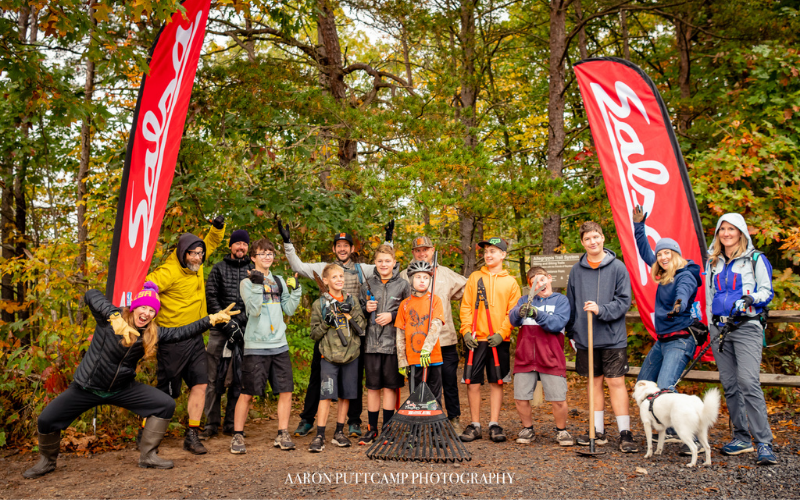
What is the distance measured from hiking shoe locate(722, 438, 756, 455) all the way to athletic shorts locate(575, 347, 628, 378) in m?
0.91

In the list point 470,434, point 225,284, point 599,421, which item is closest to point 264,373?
point 225,284

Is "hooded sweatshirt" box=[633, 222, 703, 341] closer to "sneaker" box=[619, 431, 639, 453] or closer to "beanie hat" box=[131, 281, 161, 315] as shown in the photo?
"sneaker" box=[619, 431, 639, 453]

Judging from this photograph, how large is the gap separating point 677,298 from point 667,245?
471 millimetres

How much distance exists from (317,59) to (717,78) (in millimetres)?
6990

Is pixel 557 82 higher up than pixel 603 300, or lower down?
higher up

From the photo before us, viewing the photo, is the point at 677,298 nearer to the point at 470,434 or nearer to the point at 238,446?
the point at 470,434

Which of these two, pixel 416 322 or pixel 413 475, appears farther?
pixel 416 322

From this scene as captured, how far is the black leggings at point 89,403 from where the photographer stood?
3.99 metres

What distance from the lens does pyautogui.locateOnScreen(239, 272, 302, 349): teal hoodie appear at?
4.73 metres

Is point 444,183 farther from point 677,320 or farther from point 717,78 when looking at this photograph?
point 717,78

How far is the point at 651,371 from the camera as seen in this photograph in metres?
4.65

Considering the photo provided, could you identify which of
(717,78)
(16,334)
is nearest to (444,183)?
(16,334)

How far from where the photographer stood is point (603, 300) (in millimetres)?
4660

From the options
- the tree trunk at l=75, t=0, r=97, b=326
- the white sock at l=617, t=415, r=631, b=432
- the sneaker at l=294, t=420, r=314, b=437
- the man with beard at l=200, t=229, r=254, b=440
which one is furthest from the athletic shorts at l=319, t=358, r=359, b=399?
the tree trunk at l=75, t=0, r=97, b=326
